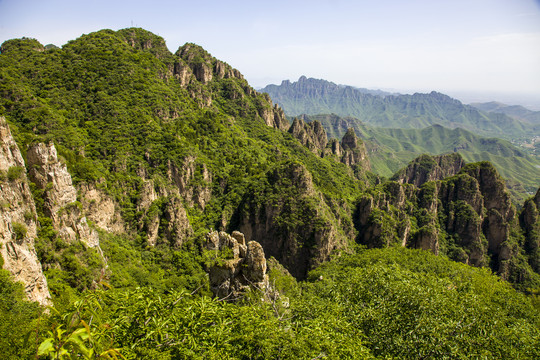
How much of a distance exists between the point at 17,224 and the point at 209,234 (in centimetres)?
1694

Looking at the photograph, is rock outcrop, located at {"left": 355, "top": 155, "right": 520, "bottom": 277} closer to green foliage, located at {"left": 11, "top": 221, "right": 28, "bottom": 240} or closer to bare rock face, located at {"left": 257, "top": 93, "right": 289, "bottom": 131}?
bare rock face, located at {"left": 257, "top": 93, "right": 289, "bottom": 131}

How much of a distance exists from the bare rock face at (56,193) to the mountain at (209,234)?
198mm

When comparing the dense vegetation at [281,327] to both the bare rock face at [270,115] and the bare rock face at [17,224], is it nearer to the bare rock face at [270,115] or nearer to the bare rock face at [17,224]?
the bare rock face at [17,224]

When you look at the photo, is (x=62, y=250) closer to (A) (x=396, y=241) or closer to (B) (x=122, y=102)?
(B) (x=122, y=102)

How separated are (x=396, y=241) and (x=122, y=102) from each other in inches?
2891

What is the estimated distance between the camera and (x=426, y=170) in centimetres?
14738

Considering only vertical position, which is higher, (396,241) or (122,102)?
(122,102)

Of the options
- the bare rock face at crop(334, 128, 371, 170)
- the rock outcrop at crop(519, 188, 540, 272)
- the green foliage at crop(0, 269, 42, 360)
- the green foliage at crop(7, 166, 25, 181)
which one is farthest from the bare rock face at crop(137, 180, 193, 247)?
the bare rock face at crop(334, 128, 371, 170)

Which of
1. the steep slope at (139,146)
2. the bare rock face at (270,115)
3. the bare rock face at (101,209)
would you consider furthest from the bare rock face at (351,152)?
the bare rock face at (101,209)

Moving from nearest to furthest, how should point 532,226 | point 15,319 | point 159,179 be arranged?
point 15,319, point 159,179, point 532,226

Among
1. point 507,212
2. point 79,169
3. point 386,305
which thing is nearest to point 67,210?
point 79,169

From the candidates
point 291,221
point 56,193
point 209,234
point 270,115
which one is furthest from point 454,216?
point 56,193

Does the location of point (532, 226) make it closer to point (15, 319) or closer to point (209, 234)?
point (209, 234)

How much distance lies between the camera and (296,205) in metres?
57.7
